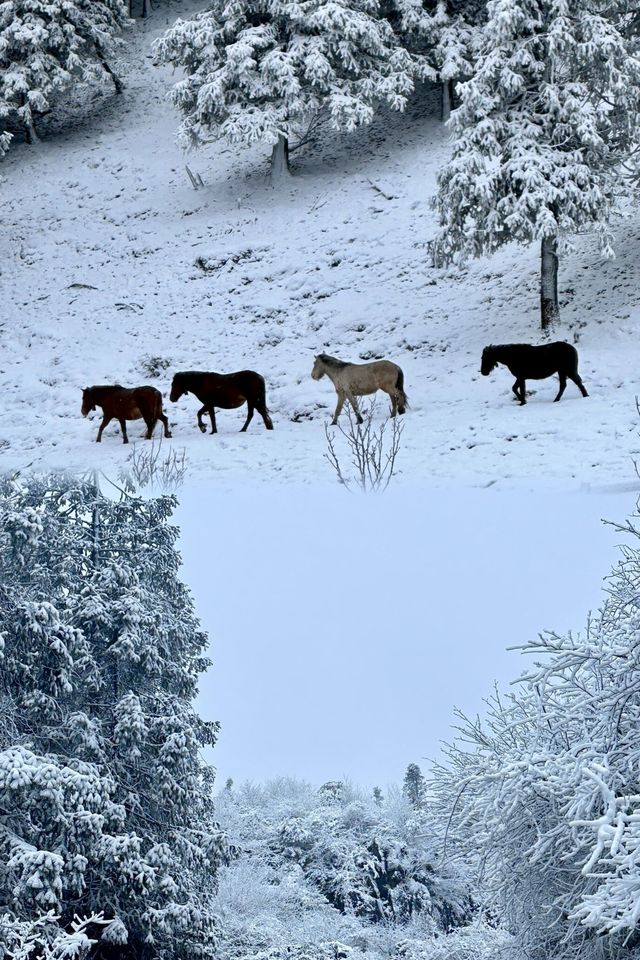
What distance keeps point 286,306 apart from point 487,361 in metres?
7.50

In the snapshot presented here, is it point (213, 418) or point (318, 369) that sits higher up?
point (318, 369)

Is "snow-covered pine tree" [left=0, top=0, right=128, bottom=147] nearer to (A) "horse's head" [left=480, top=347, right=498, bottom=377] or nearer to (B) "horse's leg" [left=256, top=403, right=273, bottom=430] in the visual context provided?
(B) "horse's leg" [left=256, top=403, right=273, bottom=430]

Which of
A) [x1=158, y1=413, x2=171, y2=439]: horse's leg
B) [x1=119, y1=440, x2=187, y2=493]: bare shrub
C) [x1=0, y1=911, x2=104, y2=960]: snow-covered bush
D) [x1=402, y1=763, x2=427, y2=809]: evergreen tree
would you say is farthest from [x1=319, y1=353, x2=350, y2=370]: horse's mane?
[x1=402, y1=763, x2=427, y2=809]: evergreen tree

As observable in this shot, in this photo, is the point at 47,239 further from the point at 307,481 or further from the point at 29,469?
the point at 307,481

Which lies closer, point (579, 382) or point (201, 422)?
point (579, 382)

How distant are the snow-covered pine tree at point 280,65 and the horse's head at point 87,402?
39.9 ft

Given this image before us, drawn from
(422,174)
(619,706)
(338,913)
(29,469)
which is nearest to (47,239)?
(422,174)

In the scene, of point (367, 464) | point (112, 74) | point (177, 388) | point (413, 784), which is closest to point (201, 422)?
point (177, 388)

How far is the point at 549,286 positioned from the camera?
21.1m

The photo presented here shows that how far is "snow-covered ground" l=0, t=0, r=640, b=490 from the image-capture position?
16781mm

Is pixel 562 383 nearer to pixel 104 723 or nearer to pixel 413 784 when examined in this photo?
pixel 104 723

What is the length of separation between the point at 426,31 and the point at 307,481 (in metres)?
20.6

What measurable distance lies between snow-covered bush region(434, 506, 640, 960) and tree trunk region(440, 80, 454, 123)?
25.0 metres

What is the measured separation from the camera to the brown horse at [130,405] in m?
18.6
